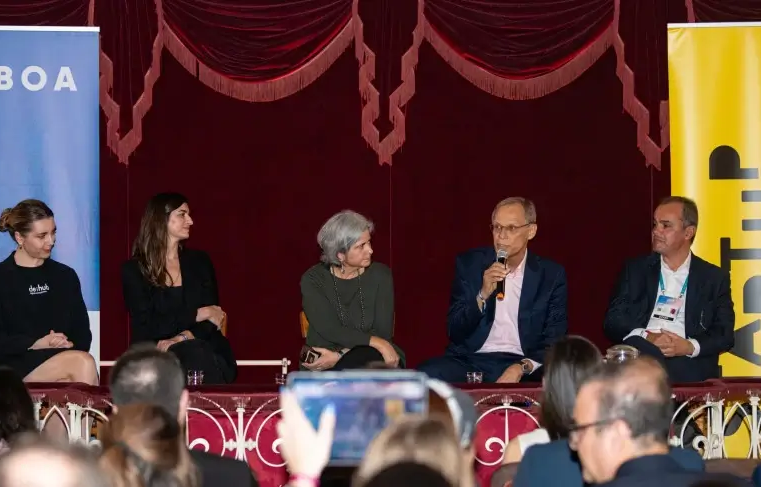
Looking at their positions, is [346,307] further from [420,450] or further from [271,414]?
[420,450]

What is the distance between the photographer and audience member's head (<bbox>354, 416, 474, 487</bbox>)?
1.76 m

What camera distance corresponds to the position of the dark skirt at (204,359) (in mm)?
5383

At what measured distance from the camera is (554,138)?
736 centimetres

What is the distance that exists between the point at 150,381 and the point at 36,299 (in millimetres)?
2932

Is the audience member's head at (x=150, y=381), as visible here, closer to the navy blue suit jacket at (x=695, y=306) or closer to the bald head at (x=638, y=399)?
the bald head at (x=638, y=399)

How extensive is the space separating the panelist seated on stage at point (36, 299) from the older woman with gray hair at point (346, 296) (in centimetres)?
105

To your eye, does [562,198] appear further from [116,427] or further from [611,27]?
[116,427]

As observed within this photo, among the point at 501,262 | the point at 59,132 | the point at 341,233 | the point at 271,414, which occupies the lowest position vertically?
the point at 271,414

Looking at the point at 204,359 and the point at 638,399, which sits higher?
the point at 638,399

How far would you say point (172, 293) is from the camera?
560cm

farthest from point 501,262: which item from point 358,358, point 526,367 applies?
point 358,358

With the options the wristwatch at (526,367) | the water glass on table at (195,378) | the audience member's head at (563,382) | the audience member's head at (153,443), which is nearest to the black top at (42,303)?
the water glass on table at (195,378)

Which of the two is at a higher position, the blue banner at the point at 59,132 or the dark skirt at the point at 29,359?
the blue banner at the point at 59,132

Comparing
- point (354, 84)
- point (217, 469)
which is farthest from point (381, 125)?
point (217, 469)
